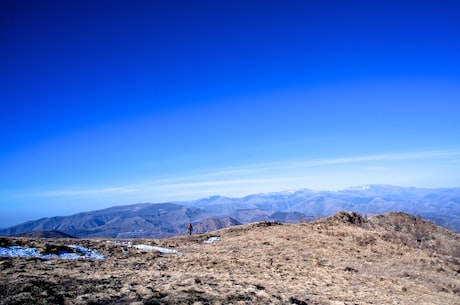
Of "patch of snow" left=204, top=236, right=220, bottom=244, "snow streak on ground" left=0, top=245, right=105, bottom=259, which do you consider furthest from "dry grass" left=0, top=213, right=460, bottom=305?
"snow streak on ground" left=0, top=245, right=105, bottom=259

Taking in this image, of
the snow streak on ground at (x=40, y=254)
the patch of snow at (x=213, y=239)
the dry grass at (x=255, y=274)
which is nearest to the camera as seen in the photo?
the dry grass at (x=255, y=274)

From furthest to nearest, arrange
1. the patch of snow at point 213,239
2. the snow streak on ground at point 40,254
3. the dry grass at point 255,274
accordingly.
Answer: the patch of snow at point 213,239, the snow streak on ground at point 40,254, the dry grass at point 255,274

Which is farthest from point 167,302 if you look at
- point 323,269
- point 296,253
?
point 296,253

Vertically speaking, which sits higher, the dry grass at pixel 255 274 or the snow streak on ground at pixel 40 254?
the snow streak on ground at pixel 40 254

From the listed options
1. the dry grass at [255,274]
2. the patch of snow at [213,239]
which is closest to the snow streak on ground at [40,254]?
the dry grass at [255,274]

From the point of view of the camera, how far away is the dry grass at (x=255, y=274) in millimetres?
13055

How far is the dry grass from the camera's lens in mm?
13055

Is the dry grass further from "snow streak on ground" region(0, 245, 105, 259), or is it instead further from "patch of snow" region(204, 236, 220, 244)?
"snow streak on ground" region(0, 245, 105, 259)

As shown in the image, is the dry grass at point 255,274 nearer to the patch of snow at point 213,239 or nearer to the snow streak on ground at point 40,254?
the patch of snow at point 213,239

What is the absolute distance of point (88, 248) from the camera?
2325 cm

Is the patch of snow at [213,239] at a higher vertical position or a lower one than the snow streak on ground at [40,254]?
lower

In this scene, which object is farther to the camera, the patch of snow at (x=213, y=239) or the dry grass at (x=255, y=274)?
the patch of snow at (x=213, y=239)

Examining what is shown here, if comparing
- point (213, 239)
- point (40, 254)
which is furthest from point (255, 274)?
point (213, 239)

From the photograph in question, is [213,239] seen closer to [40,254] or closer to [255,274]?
[255,274]
